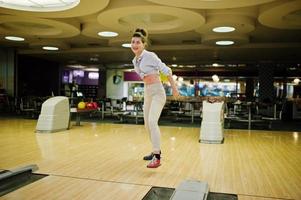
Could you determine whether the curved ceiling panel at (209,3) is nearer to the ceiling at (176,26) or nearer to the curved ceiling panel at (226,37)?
the ceiling at (176,26)

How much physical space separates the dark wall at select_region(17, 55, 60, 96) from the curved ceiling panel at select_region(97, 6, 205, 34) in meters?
8.59

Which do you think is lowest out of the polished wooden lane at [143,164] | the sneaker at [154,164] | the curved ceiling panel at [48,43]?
the polished wooden lane at [143,164]

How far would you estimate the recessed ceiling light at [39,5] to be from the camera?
649 cm

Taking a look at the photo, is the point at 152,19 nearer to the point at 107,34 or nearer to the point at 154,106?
the point at 107,34

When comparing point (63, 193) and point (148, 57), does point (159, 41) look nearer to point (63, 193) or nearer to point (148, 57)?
point (148, 57)

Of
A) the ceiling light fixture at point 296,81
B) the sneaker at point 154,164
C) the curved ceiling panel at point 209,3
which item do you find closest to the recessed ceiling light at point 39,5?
the curved ceiling panel at point 209,3

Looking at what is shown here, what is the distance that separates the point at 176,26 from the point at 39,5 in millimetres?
3745

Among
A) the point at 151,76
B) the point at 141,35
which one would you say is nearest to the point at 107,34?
the point at 141,35

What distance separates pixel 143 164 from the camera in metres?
3.71

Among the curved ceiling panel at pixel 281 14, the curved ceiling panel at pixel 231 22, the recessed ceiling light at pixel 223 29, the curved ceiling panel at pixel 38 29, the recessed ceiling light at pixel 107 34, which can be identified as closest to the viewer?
the curved ceiling panel at pixel 281 14

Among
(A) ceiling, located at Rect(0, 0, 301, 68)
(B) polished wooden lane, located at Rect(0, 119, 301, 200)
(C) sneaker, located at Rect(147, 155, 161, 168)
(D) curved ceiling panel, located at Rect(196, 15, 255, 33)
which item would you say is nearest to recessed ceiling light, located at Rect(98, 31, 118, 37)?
(A) ceiling, located at Rect(0, 0, 301, 68)

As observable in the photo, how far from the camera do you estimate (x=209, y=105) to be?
5871mm

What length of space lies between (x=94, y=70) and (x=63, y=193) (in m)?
21.5

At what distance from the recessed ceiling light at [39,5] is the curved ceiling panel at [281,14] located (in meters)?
4.35
